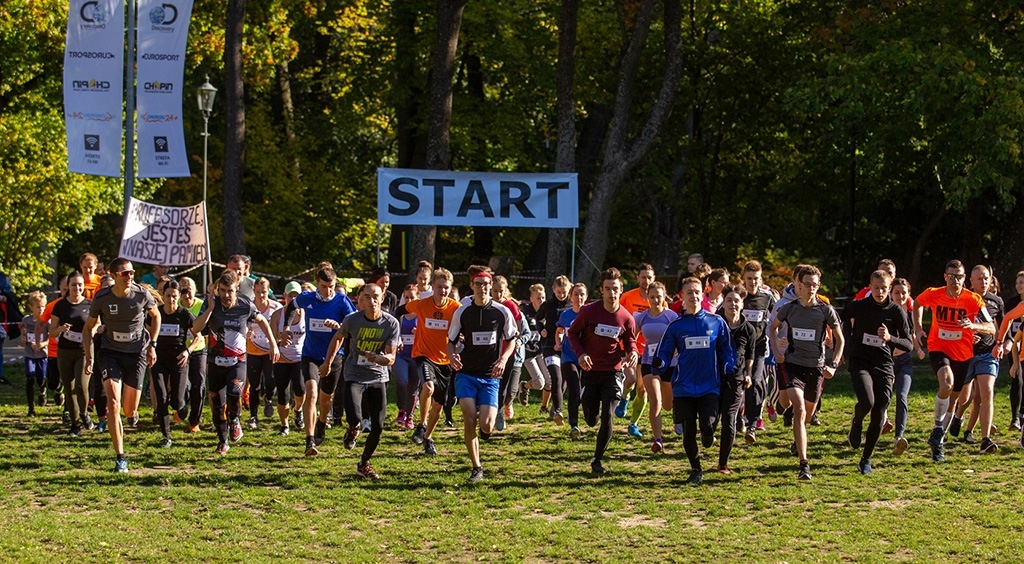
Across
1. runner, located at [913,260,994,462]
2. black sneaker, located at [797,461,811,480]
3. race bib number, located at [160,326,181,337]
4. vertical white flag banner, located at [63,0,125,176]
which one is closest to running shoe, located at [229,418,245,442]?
race bib number, located at [160,326,181,337]

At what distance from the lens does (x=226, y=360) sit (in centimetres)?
1366

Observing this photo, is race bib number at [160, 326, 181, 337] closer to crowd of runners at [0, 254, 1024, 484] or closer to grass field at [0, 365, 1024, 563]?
crowd of runners at [0, 254, 1024, 484]

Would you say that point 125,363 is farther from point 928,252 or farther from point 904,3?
point 928,252

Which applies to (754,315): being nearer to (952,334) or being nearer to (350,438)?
(952,334)

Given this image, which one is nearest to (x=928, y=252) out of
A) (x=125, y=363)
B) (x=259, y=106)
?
(x=259, y=106)

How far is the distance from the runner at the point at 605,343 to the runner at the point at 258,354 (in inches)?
154

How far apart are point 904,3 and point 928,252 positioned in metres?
12.0

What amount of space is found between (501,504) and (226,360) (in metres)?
3.88

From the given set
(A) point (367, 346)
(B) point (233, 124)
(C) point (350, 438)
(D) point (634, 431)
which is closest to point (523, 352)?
(D) point (634, 431)

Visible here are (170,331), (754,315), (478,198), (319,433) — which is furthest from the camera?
(478,198)

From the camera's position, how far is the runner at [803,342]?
1225 centimetres

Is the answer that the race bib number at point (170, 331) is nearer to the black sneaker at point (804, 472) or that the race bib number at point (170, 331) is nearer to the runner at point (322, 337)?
the runner at point (322, 337)

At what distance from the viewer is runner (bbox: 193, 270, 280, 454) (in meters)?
13.6

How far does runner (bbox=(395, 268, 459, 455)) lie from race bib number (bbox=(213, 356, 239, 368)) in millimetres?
1820
